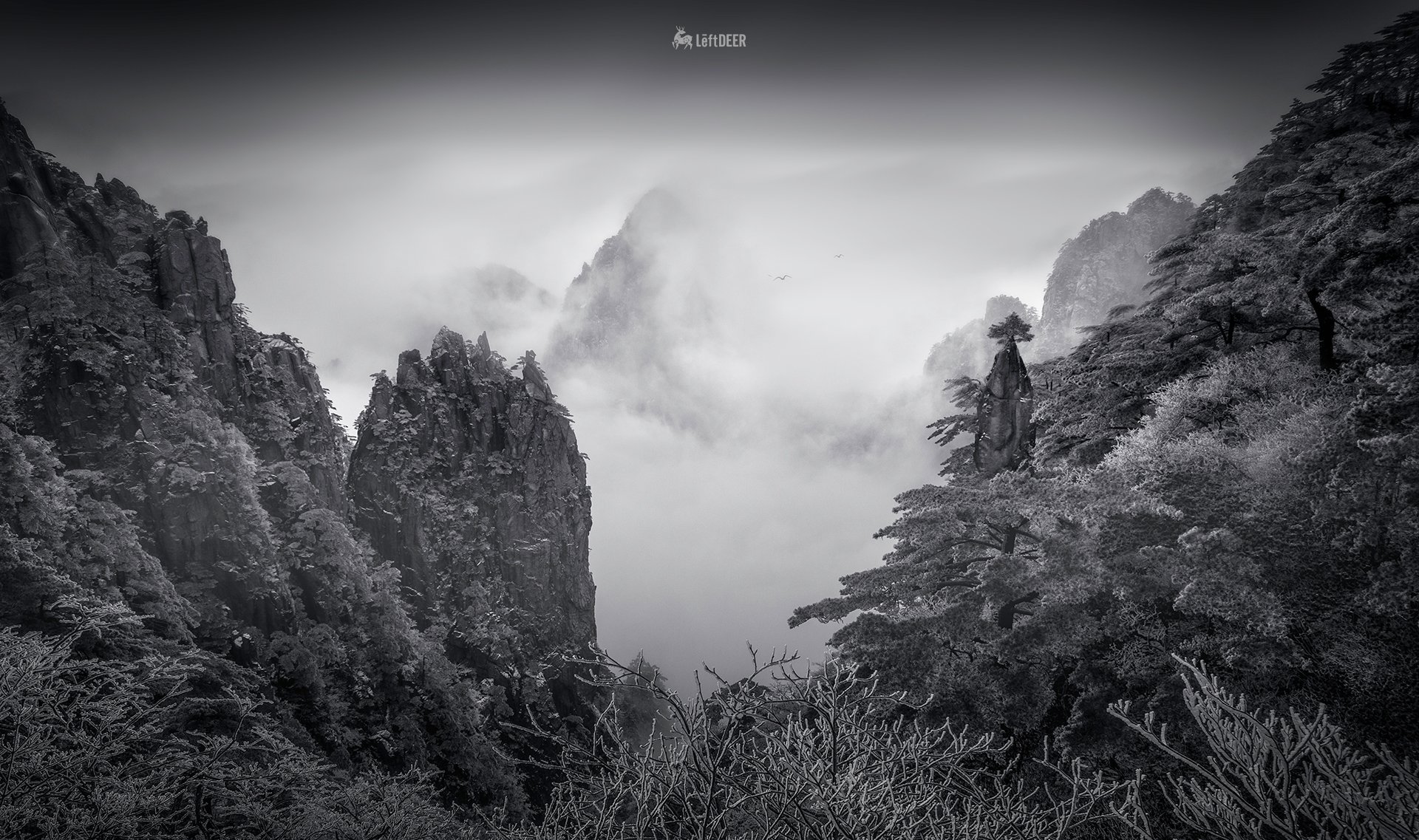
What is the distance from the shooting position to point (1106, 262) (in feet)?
226

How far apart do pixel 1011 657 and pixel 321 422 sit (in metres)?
23.1

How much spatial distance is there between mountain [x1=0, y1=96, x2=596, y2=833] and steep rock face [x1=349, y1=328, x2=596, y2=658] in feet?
0.52

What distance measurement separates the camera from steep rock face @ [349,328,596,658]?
76.4 ft

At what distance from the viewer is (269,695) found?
1352cm

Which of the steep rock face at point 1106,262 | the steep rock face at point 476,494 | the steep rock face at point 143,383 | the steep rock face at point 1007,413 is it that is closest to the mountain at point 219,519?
the steep rock face at point 143,383

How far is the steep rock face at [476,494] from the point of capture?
23281 millimetres

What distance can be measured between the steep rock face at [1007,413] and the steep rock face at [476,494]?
20.0 metres

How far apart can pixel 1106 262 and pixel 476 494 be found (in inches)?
3062

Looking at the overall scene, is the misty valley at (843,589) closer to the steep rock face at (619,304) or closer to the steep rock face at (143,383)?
the steep rock face at (143,383)

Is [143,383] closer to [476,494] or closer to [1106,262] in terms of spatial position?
[476,494]

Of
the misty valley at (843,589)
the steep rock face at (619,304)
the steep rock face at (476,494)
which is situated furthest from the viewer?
the steep rock face at (619,304)

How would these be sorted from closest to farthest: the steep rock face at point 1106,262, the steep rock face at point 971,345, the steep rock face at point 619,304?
the steep rock face at point 1106,262
the steep rock face at point 971,345
the steep rock face at point 619,304

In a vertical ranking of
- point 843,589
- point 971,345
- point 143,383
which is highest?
point 971,345

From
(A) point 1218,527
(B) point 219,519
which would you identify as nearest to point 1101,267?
(A) point 1218,527
